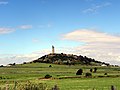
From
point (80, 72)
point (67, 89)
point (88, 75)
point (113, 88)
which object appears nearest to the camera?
point (113, 88)

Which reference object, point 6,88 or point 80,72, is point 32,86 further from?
point 80,72

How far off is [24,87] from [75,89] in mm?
25903

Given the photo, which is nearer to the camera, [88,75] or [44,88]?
[44,88]

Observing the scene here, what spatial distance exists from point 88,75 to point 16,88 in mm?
70623

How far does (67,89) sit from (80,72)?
6249 centimetres

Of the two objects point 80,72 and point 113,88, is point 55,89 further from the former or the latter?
point 80,72

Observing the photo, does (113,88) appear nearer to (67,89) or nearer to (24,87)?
(24,87)

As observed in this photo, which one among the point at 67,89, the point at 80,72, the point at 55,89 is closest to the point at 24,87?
the point at 55,89

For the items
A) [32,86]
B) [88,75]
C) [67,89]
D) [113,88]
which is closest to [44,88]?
[32,86]

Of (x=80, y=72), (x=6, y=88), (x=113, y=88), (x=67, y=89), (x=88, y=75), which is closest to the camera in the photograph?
(x=113, y=88)

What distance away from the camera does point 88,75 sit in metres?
91.4

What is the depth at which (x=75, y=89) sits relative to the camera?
4709 centimetres

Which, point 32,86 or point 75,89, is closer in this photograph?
point 32,86

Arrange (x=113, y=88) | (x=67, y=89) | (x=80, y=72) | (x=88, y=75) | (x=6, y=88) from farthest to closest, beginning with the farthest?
(x=80, y=72) → (x=88, y=75) → (x=67, y=89) → (x=6, y=88) → (x=113, y=88)
